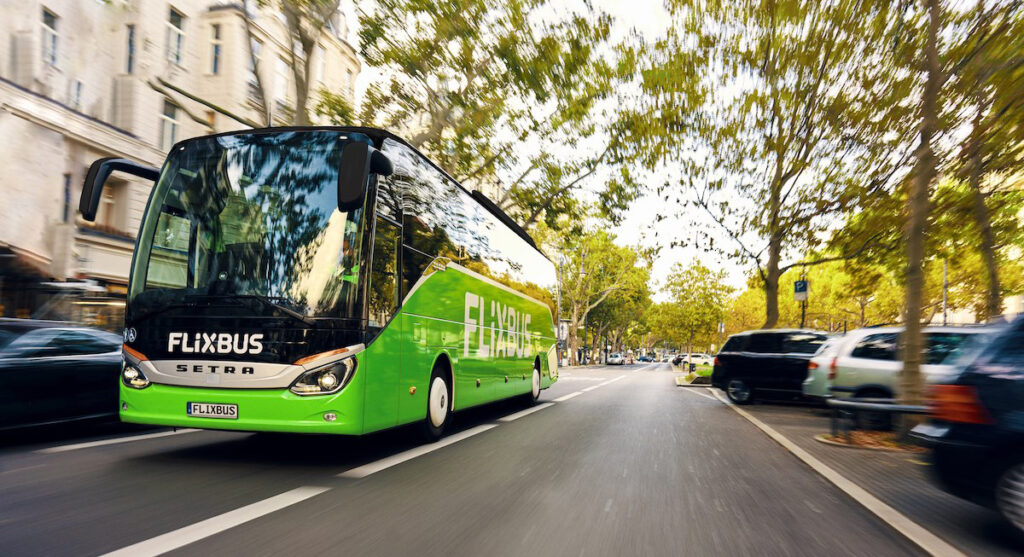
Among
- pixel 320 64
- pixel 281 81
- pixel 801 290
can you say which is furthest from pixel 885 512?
pixel 320 64

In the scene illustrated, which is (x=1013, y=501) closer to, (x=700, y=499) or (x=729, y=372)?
(x=700, y=499)

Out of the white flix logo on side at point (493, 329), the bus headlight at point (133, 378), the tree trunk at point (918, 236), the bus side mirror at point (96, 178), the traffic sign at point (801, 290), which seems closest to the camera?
the bus headlight at point (133, 378)

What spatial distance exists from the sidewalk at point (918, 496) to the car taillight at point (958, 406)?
0.36 m

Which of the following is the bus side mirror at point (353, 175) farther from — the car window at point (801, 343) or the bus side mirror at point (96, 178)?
the car window at point (801, 343)

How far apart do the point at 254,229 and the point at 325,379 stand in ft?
4.88

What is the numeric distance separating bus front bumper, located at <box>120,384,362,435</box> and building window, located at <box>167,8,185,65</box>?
20.3 meters

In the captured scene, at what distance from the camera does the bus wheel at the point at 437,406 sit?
8.42 m

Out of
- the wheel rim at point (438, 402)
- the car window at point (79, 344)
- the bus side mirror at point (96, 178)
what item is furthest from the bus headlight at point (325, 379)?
the car window at point (79, 344)

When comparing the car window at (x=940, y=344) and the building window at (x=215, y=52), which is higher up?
the building window at (x=215, y=52)

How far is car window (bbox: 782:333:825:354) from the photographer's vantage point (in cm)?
1575

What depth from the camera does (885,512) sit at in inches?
207

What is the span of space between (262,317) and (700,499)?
3910mm

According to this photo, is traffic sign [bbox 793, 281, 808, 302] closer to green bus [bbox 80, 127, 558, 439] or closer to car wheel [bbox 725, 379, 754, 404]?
car wheel [bbox 725, 379, 754, 404]

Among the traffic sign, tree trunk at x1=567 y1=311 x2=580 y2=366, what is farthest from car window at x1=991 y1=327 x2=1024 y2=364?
tree trunk at x1=567 y1=311 x2=580 y2=366
